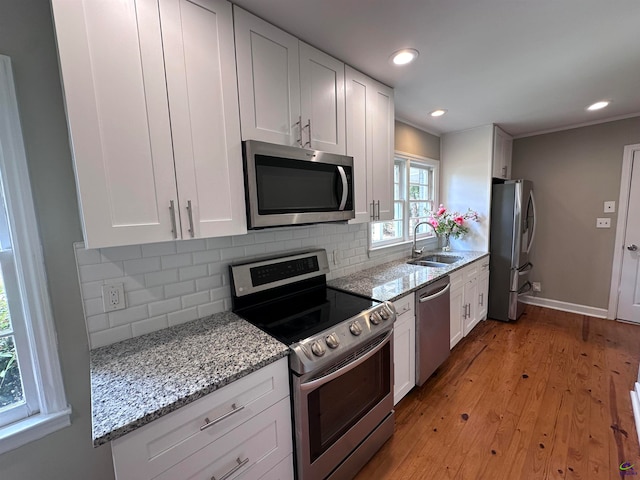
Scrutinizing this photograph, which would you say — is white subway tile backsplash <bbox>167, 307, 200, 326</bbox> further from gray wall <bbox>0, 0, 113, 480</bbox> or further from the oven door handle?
the oven door handle

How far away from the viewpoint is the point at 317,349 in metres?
1.17

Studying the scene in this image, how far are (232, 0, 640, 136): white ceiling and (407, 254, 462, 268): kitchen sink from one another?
4.96 ft

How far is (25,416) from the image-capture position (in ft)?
3.61

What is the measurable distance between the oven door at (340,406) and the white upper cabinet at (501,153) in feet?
9.38

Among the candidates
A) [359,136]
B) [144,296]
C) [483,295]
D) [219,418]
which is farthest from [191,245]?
[483,295]

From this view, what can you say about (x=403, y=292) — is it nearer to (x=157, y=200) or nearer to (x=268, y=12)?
(x=157, y=200)

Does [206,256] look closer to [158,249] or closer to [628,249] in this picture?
[158,249]

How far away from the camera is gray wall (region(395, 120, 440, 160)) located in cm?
289

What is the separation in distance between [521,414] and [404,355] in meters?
0.92

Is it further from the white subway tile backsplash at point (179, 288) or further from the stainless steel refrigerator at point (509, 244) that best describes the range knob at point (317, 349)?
the stainless steel refrigerator at point (509, 244)

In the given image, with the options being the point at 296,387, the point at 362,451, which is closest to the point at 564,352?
the point at 362,451

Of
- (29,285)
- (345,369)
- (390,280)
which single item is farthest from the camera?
(390,280)

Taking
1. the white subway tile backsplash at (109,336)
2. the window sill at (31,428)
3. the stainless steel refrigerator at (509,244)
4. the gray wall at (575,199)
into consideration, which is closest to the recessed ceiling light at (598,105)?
the gray wall at (575,199)

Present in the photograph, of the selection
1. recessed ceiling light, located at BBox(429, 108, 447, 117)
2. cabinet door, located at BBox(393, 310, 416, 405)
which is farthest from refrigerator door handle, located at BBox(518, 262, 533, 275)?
cabinet door, located at BBox(393, 310, 416, 405)
